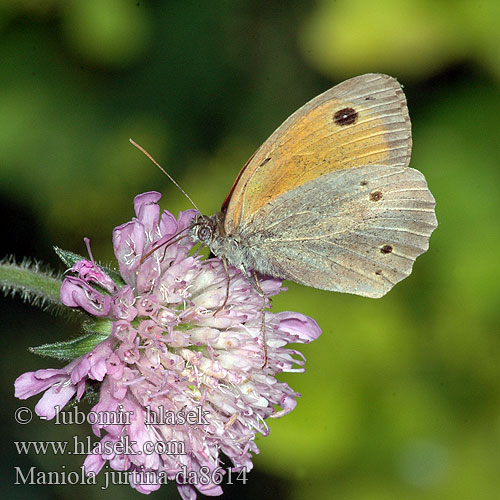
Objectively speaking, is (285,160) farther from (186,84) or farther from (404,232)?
(186,84)

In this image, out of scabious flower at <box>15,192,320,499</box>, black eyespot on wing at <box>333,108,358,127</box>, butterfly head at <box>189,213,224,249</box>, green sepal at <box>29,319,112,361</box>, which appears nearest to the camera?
green sepal at <box>29,319,112,361</box>

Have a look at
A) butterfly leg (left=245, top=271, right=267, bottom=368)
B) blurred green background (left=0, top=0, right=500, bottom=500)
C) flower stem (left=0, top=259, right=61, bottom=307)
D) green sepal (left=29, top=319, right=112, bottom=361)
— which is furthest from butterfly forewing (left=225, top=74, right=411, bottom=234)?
blurred green background (left=0, top=0, right=500, bottom=500)

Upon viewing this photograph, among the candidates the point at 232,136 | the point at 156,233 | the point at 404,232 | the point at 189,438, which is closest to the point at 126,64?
the point at 232,136

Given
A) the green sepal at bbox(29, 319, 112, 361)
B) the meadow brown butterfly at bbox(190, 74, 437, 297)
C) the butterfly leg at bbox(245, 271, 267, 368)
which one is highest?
the meadow brown butterfly at bbox(190, 74, 437, 297)

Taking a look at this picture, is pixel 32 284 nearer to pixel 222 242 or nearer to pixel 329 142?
pixel 222 242

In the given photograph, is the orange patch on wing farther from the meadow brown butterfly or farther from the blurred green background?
the blurred green background

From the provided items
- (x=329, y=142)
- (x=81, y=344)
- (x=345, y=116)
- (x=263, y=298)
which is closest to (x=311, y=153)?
(x=329, y=142)

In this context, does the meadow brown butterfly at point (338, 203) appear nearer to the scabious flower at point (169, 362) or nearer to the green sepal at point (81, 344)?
the scabious flower at point (169, 362)
